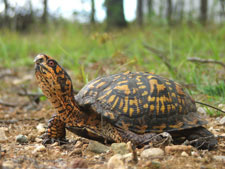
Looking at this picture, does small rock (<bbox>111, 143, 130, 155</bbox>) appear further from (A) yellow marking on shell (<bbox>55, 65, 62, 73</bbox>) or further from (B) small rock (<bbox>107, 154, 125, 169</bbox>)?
(A) yellow marking on shell (<bbox>55, 65, 62, 73</bbox>)

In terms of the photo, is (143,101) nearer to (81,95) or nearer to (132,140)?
(132,140)

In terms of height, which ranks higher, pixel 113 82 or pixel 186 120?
pixel 113 82

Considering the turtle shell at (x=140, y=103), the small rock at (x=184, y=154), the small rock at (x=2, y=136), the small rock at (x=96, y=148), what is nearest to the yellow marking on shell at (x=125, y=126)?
the turtle shell at (x=140, y=103)

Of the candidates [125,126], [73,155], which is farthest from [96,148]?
[125,126]

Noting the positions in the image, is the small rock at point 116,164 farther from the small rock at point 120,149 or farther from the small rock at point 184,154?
the small rock at point 184,154

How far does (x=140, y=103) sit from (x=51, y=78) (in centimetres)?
63

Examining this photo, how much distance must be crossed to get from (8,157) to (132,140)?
76cm

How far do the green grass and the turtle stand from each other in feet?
3.31

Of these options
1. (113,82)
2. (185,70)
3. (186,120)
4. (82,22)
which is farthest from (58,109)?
(82,22)

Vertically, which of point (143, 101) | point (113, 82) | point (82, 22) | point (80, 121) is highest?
point (82, 22)

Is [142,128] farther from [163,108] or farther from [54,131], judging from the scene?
[54,131]

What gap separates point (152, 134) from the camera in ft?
5.86

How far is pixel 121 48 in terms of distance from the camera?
6.32 meters

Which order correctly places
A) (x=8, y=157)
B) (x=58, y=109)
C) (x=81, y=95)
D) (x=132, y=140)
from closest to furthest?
1. (x=8, y=157)
2. (x=132, y=140)
3. (x=58, y=109)
4. (x=81, y=95)
